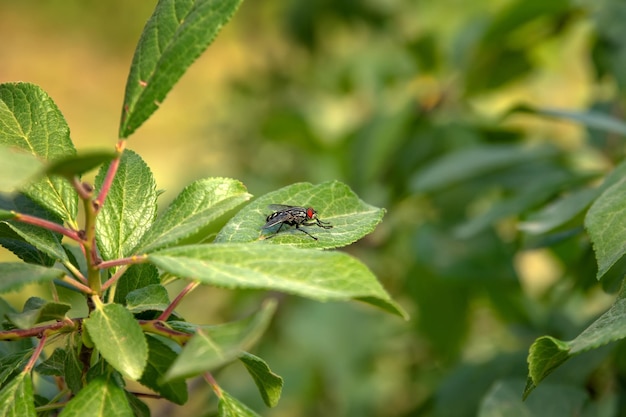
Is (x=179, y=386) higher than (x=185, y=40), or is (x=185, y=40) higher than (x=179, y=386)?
(x=185, y=40)

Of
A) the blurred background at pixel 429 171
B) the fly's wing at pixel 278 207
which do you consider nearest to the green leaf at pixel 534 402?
the blurred background at pixel 429 171

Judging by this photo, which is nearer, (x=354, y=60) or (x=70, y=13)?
(x=354, y=60)

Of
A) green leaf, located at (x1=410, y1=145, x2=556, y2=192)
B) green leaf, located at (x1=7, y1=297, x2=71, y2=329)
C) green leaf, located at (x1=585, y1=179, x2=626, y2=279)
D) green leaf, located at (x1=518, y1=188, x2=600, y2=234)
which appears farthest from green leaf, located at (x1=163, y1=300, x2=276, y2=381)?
green leaf, located at (x1=410, y1=145, x2=556, y2=192)

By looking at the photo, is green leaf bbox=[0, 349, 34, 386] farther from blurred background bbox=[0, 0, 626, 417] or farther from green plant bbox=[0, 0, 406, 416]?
blurred background bbox=[0, 0, 626, 417]

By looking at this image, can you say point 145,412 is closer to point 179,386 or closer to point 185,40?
point 179,386

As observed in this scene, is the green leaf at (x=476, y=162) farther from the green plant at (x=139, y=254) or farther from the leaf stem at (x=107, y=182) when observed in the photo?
the leaf stem at (x=107, y=182)

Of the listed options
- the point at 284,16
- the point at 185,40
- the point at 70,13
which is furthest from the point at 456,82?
the point at 70,13

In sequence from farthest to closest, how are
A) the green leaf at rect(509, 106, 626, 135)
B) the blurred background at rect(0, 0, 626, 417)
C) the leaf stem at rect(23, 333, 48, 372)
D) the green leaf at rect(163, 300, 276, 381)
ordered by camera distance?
the blurred background at rect(0, 0, 626, 417), the green leaf at rect(509, 106, 626, 135), the leaf stem at rect(23, 333, 48, 372), the green leaf at rect(163, 300, 276, 381)
